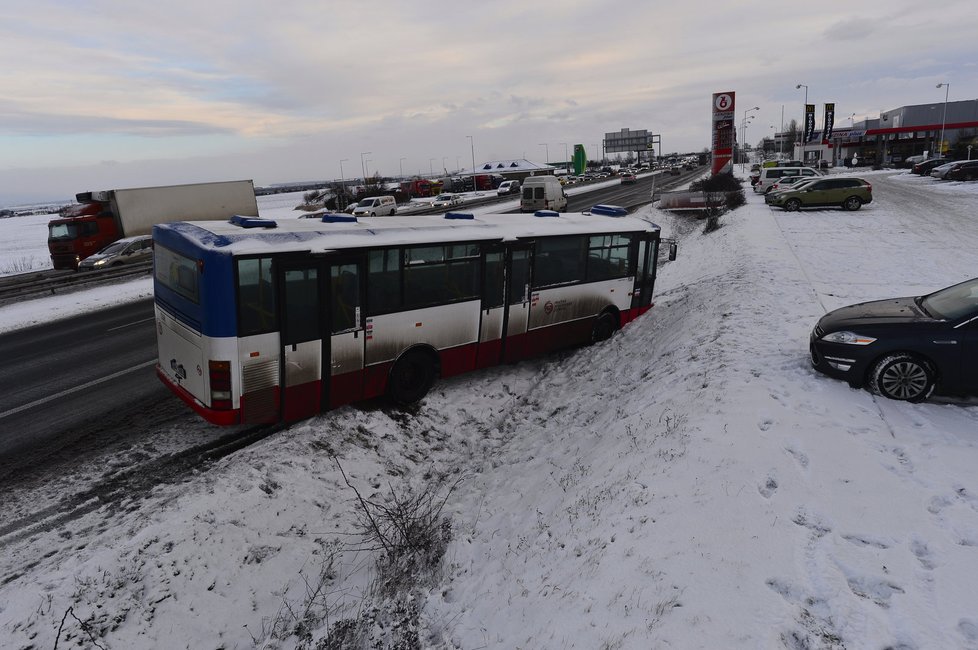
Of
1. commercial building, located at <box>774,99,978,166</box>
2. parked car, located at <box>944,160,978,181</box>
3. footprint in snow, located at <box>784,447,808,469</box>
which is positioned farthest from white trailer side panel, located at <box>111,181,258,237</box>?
commercial building, located at <box>774,99,978,166</box>

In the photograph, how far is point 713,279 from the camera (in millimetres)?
15398

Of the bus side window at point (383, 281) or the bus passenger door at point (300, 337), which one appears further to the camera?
the bus side window at point (383, 281)

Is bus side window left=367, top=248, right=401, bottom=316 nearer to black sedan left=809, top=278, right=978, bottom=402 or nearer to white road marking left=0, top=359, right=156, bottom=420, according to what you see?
white road marking left=0, top=359, right=156, bottom=420

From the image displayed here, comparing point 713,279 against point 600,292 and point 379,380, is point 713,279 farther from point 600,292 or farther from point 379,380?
point 379,380

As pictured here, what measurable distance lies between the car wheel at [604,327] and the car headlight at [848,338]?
492cm

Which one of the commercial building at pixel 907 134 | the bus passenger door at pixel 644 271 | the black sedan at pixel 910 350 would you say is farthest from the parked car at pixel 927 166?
the black sedan at pixel 910 350

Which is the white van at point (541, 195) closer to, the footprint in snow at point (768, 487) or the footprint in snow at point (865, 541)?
the footprint in snow at point (768, 487)

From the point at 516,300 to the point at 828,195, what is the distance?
87.0 feet

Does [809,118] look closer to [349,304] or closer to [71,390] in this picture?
[349,304]

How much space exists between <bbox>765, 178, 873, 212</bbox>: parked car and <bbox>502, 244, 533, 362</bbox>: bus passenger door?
25.1 m

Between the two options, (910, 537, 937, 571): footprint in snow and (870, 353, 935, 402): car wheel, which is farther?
(870, 353, 935, 402): car wheel

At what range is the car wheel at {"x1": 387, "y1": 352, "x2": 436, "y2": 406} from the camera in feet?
29.0

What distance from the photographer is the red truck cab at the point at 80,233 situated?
86.2 ft

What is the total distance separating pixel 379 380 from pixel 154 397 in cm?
423
